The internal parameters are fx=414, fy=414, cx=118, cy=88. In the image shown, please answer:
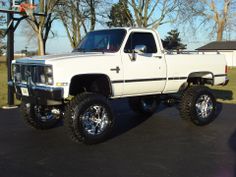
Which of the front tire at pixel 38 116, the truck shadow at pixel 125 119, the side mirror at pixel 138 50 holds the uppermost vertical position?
the side mirror at pixel 138 50

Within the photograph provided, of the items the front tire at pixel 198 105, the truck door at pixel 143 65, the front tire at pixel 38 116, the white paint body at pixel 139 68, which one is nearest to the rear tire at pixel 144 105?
the front tire at pixel 198 105

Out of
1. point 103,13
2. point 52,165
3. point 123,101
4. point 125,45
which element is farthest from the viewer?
point 103,13

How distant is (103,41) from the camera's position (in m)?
8.62

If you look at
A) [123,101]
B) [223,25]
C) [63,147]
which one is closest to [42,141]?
[63,147]

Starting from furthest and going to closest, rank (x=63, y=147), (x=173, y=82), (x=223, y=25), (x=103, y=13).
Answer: (x=223, y=25) < (x=103, y=13) < (x=173, y=82) < (x=63, y=147)

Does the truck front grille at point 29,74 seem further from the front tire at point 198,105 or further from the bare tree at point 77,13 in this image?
the bare tree at point 77,13

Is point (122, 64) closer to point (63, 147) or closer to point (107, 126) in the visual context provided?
point (107, 126)

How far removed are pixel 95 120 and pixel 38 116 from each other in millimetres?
1720

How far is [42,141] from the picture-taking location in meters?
7.74

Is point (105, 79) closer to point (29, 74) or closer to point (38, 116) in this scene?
point (29, 74)

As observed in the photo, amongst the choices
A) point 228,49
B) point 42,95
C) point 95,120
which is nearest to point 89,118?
point 95,120

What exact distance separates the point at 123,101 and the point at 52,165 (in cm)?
747

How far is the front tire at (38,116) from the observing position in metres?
8.64

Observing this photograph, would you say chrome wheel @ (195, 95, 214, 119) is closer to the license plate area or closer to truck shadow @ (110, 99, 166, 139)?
truck shadow @ (110, 99, 166, 139)
